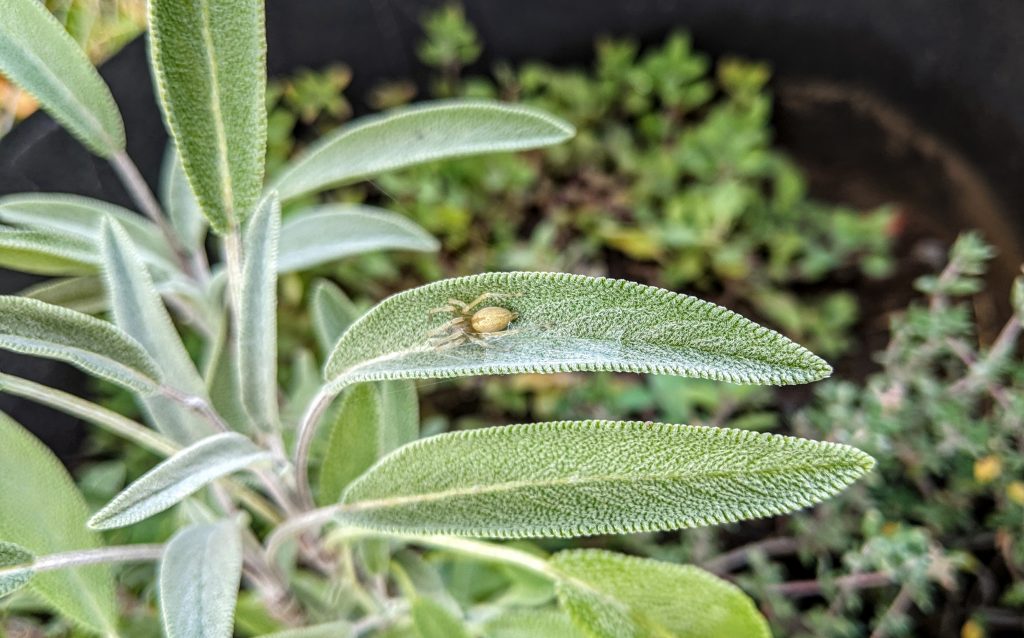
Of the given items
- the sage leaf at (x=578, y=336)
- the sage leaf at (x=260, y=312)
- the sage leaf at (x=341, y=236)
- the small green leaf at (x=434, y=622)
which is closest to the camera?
the sage leaf at (x=578, y=336)

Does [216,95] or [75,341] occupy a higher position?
[216,95]

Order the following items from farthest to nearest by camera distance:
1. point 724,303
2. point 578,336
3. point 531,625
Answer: point 724,303 → point 531,625 → point 578,336

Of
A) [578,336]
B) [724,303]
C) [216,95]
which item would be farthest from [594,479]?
[724,303]

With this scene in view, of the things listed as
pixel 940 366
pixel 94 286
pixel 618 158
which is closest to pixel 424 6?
pixel 618 158

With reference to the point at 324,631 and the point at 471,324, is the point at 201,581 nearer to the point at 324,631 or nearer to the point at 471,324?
the point at 324,631

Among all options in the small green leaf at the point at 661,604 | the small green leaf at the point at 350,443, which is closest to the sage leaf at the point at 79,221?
the small green leaf at the point at 350,443

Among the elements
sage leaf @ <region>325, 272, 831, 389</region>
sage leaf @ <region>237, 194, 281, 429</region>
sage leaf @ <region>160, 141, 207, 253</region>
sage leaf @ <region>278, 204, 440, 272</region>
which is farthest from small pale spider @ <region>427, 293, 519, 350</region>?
sage leaf @ <region>160, 141, 207, 253</region>

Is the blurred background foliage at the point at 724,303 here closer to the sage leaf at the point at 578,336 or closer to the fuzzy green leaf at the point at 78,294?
the fuzzy green leaf at the point at 78,294
